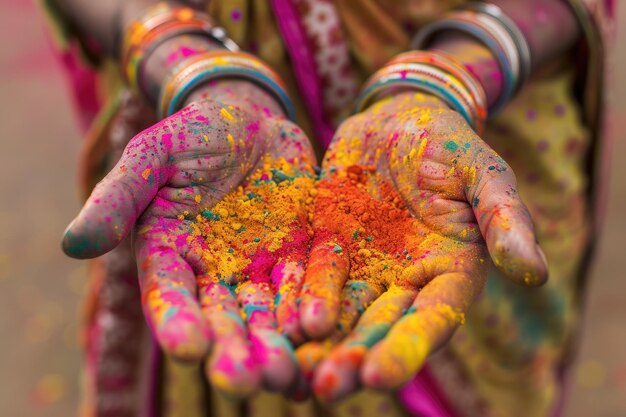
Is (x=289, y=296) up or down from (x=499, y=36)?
down

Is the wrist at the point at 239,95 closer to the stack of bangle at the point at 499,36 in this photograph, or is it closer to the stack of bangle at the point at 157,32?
the stack of bangle at the point at 157,32

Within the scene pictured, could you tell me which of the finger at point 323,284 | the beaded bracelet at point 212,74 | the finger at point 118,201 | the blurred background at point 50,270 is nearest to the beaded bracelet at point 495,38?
the beaded bracelet at point 212,74

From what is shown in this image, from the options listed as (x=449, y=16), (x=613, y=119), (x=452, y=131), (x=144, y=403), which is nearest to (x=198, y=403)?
(x=144, y=403)

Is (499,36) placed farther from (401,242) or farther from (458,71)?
(401,242)

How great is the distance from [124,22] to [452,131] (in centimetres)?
55

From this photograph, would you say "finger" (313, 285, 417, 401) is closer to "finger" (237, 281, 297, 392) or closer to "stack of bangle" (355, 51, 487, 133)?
"finger" (237, 281, 297, 392)

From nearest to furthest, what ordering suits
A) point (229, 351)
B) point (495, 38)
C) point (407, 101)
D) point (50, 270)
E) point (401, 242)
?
point (229, 351), point (401, 242), point (407, 101), point (495, 38), point (50, 270)

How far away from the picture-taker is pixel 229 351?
58 cm

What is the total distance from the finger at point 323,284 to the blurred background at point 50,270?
1.20 metres

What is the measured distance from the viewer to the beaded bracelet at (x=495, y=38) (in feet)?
3.19

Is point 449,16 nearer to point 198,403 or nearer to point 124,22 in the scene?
point 124,22

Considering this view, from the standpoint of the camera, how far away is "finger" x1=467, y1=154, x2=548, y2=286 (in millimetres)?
606

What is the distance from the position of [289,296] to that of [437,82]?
37cm

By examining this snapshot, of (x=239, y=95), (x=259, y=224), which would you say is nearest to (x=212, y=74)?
(x=239, y=95)
